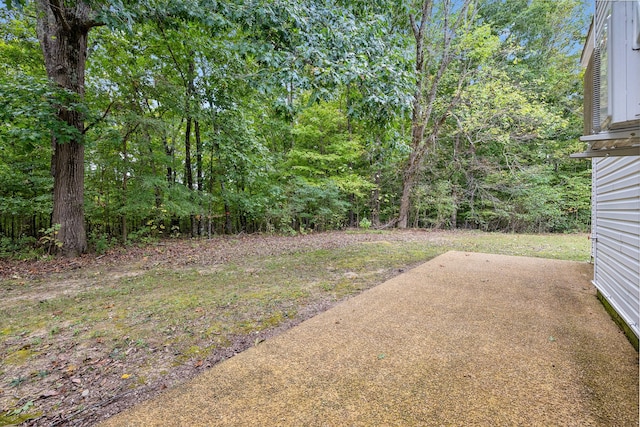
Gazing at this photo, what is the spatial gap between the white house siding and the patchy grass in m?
2.09

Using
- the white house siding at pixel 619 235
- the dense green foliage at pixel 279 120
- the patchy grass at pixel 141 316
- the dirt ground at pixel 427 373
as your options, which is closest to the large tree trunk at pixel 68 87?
the dense green foliage at pixel 279 120

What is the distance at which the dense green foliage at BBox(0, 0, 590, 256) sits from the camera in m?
3.83

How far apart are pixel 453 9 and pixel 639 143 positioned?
11.2 m

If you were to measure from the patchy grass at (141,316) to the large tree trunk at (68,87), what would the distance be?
4.29ft

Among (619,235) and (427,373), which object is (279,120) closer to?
(619,235)

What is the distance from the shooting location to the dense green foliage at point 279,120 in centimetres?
383

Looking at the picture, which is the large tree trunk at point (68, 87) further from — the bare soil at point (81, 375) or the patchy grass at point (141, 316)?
the bare soil at point (81, 375)

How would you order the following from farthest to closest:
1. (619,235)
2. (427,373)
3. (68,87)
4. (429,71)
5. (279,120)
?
1. (429,71)
2. (279,120)
3. (68,87)
4. (619,235)
5. (427,373)

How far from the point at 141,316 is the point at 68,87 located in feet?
15.0

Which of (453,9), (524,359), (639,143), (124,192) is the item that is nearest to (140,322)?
(524,359)

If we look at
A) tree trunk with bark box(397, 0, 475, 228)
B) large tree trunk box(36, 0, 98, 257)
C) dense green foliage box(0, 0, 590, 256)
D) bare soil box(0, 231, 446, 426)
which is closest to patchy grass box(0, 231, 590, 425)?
bare soil box(0, 231, 446, 426)

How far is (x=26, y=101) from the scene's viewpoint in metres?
4.03

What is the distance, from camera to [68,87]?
15.4ft

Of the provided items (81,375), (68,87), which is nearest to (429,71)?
(68,87)
